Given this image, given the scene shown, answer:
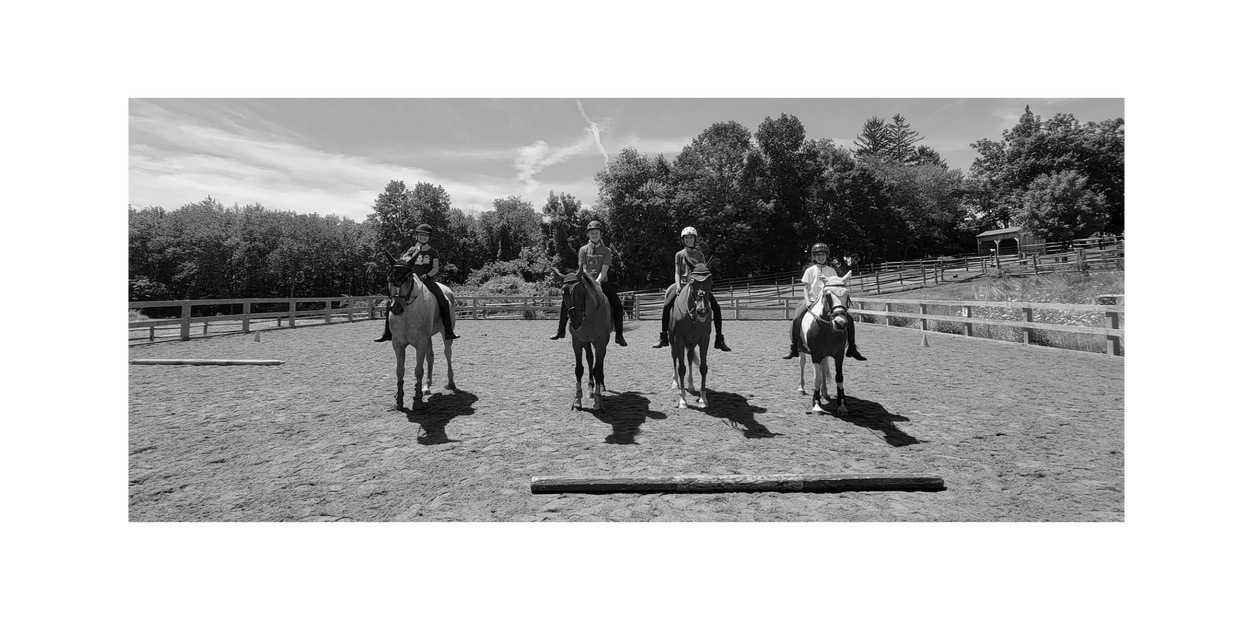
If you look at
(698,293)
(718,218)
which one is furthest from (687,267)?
(718,218)

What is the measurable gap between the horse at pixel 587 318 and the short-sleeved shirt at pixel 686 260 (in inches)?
47.7

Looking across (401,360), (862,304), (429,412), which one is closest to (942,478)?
(429,412)

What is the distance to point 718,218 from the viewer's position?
1661 inches

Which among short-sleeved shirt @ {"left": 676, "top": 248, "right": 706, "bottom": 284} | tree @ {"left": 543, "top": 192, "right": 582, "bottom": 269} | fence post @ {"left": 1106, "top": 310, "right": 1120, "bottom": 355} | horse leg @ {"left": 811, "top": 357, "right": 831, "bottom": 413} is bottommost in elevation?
horse leg @ {"left": 811, "top": 357, "right": 831, "bottom": 413}

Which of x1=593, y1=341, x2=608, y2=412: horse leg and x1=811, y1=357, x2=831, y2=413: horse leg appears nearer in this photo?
x1=811, y1=357, x2=831, y2=413: horse leg

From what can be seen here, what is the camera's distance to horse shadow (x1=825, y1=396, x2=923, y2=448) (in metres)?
5.18

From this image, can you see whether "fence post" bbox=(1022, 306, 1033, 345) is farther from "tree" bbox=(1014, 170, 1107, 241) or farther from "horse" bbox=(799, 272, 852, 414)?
"tree" bbox=(1014, 170, 1107, 241)

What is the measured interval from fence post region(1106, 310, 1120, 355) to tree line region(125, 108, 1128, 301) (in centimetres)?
2830

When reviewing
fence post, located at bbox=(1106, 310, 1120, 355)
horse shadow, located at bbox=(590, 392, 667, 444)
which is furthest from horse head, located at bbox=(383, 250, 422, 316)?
fence post, located at bbox=(1106, 310, 1120, 355)

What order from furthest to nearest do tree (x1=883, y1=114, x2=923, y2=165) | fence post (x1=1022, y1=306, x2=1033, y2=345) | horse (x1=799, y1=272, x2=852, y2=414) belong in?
tree (x1=883, y1=114, x2=923, y2=165) < fence post (x1=1022, y1=306, x2=1033, y2=345) < horse (x1=799, y1=272, x2=852, y2=414)

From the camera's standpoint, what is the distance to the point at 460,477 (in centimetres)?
418

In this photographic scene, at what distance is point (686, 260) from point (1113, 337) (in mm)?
9360

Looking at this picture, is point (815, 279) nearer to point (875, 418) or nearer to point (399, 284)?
point (875, 418)
